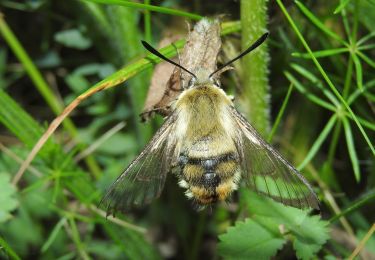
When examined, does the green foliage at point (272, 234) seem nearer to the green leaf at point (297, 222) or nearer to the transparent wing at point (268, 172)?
the green leaf at point (297, 222)

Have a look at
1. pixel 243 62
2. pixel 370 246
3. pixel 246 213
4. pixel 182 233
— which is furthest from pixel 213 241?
pixel 243 62

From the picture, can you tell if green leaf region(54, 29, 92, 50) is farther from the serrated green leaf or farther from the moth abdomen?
the serrated green leaf

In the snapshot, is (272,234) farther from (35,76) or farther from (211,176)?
(35,76)

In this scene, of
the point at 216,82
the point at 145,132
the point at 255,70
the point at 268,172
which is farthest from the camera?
the point at 145,132

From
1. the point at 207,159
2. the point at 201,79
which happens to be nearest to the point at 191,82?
the point at 201,79

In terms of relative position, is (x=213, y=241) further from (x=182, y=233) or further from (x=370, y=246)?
(x=370, y=246)

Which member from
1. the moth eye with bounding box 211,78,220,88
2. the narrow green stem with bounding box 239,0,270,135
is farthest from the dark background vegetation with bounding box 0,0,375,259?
the moth eye with bounding box 211,78,220,88

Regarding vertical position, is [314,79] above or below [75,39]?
below
